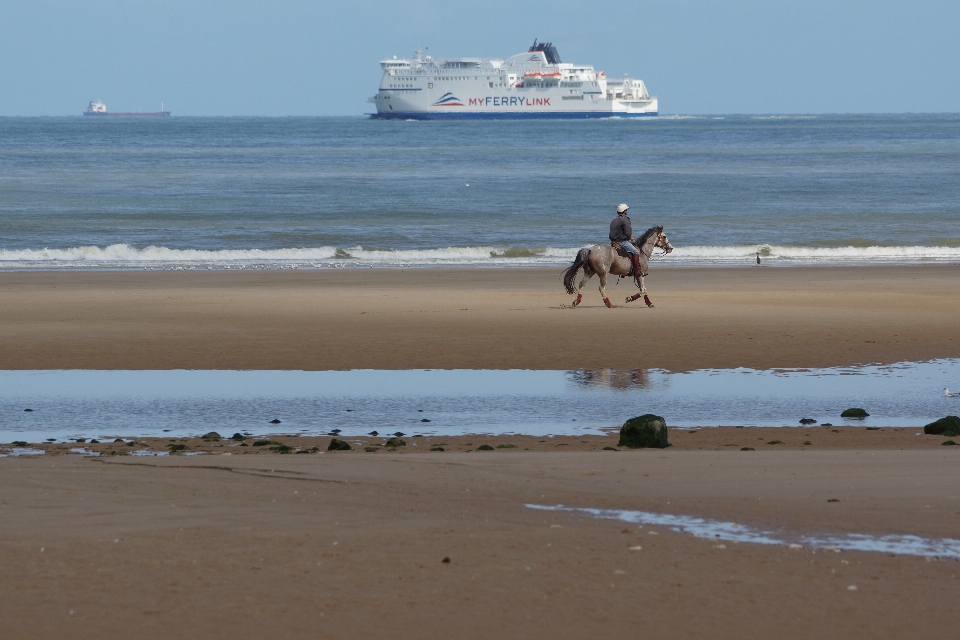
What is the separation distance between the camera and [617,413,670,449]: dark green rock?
7.18 meters

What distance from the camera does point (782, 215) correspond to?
3672cm

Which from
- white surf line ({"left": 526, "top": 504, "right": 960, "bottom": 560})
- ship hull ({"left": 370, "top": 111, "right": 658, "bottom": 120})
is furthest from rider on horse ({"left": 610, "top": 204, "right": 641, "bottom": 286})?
ship hull ({"left": 370, "top": 111, "right": 658, "bottom": 120})

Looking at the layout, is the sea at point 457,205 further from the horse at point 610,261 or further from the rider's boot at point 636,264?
the rider's boot at point 636,264

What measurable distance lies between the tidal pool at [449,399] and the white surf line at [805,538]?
307 cm

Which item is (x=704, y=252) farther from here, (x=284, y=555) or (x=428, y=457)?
(x=284, y=555)

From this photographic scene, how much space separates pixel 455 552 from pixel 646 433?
9.42 ft

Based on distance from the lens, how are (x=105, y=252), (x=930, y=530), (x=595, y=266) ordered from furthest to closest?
(x=105, y=252) → (x=595, y=266) → (x=930, y=530)

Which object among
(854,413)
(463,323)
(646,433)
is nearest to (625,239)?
(463,323)

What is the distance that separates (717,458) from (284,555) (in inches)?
116

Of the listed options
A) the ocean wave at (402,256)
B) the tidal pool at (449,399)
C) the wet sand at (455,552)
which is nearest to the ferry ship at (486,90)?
the ocean wave at (402,256)

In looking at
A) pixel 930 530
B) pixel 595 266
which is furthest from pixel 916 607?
pixel 595 266

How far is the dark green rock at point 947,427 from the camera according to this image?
7688 mm

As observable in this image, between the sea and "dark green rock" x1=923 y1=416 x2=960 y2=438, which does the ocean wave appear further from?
"dark green rock" x1=923 y1=416 x2=960 y2=438

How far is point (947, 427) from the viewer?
7.70 metres
